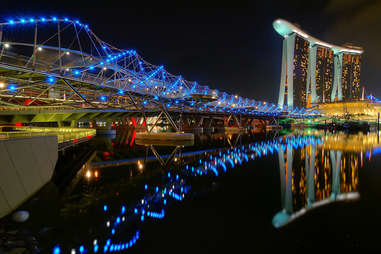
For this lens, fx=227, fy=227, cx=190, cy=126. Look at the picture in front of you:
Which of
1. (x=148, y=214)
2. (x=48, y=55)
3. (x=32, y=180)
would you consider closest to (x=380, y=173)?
(x=148, y=214)

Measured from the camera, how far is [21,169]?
267 inches

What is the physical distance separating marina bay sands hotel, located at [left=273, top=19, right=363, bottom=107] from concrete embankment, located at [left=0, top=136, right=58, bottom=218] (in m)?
99.6

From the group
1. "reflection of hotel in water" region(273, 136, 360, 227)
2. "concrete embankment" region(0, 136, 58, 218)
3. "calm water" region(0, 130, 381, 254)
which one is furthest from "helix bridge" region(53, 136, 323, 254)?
"reflection of hotel in water" region(273, 136, 360, 227)

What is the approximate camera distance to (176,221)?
6.05 meters

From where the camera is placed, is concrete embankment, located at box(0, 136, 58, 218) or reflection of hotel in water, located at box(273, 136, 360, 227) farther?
reflection of hotel in water, located at box(273, 136, 360, 227)

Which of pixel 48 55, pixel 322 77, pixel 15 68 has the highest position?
pixel 322 77

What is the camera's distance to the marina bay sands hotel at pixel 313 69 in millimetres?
100312

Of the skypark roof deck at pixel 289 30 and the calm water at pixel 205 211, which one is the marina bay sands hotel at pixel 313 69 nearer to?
the skypark roof deck at pixel 289 30

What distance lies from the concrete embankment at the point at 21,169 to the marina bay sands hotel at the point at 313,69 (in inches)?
3919

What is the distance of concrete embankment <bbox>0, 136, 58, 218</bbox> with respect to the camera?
5906 millimetres

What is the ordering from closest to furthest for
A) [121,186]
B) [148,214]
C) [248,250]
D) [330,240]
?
[248,250], [330,240], [148,214], [121,186]

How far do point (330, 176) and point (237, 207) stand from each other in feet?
21.0

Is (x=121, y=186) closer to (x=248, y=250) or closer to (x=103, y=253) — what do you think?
(x=103, y=253)

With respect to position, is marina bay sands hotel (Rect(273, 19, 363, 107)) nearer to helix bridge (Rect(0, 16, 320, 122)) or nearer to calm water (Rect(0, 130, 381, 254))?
helix bridge (Rect(0, 16, 320, 122))
